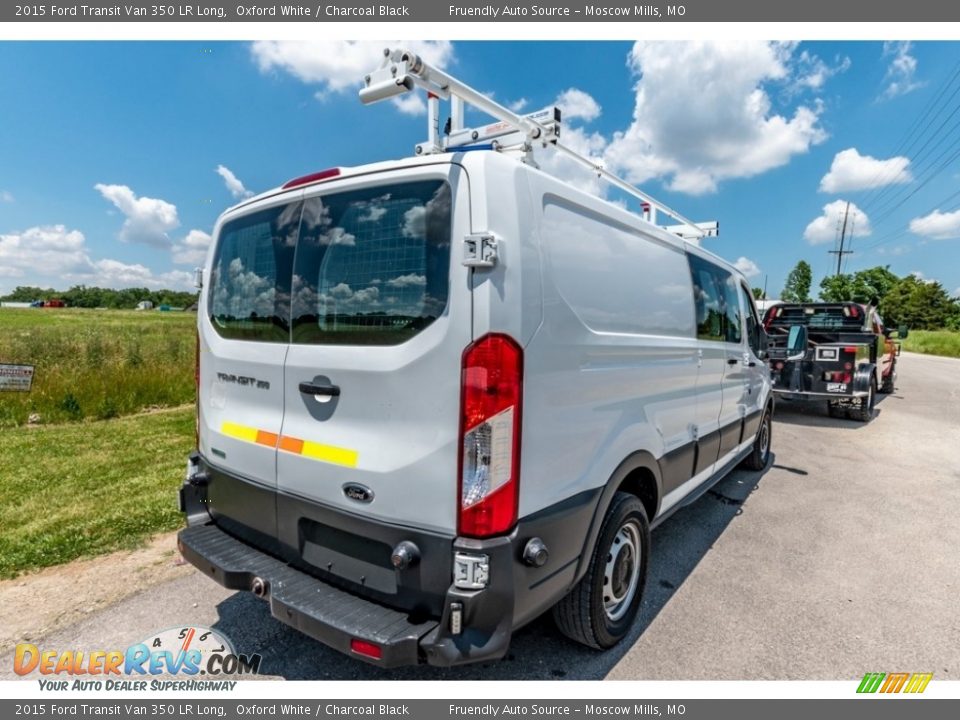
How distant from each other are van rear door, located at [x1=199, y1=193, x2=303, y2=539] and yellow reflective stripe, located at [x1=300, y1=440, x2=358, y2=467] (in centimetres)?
26

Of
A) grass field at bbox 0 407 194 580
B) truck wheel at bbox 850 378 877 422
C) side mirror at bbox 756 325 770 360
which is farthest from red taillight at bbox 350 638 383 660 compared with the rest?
truck wheel at bbox 850 378 877 422

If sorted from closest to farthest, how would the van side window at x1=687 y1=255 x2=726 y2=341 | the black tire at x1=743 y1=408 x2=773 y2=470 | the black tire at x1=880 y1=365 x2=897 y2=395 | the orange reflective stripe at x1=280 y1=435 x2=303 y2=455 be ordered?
the orange reflective stripe at x1=280 y1=435 x2=303 y2=455
the van side window at x1=687 y1=255 x2=726 y2=341
the black tire at x1=743 y1=408 x2=773 y2=470
the black tire at x1=880 y1=365 x2=897 y2=395

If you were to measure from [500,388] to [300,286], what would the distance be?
3.97 feet

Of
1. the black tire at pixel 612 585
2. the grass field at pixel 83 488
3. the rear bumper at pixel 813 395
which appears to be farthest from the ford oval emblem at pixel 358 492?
the rear bumper at pixel 813 395

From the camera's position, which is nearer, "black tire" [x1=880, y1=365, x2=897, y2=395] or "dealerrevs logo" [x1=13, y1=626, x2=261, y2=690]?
"dealerrevs logo" [x1=13, y1=626, x2=261, y2=690]

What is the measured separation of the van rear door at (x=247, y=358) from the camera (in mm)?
2506

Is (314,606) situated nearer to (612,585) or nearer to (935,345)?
(612,585)

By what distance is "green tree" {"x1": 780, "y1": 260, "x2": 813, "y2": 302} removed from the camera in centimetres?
6881

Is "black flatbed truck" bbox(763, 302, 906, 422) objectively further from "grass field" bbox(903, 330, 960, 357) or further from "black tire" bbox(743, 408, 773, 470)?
"grass field" bbox(903, 330, 960, 357)

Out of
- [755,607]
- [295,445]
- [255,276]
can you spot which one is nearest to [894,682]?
[755,607]

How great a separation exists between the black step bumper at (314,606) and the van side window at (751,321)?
452 centimetres

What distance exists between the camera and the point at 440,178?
2.01m

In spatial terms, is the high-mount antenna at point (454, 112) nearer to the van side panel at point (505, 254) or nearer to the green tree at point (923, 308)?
the van side panel at point (505, 254)
